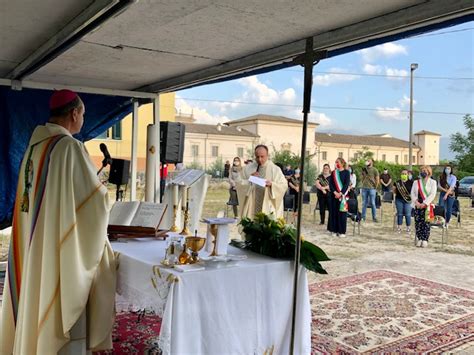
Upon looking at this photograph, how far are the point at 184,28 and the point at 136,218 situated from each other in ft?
4.86

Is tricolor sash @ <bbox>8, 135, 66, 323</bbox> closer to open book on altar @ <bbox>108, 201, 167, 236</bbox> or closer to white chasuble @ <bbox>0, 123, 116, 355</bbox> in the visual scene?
white chasuble @ <bbox>0, 123, 116, 355</bbox>

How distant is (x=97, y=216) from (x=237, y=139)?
38723 mm

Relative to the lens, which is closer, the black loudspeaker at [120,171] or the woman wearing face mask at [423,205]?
the black loudspeaker at [120,171]

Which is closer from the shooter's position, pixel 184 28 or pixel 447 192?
pixel 184 28

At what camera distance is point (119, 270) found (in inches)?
118

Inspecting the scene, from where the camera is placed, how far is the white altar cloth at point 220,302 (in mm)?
2475

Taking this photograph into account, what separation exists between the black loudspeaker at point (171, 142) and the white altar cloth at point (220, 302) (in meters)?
3.51

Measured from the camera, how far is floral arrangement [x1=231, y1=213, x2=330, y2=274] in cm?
294

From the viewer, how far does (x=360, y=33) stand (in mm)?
3336

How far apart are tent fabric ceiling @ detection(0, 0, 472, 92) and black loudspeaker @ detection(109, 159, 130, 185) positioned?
1.35 meters

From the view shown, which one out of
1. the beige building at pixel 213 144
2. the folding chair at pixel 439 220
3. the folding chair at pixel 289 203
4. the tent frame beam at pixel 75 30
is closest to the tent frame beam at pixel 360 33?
the tent frame beam at pixel 75 30

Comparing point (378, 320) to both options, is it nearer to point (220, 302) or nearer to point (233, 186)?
point (220, 302)

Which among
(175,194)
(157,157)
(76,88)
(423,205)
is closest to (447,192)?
(423,205)

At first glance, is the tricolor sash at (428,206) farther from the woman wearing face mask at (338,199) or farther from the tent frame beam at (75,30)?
the tent frame beam at (75,30)
